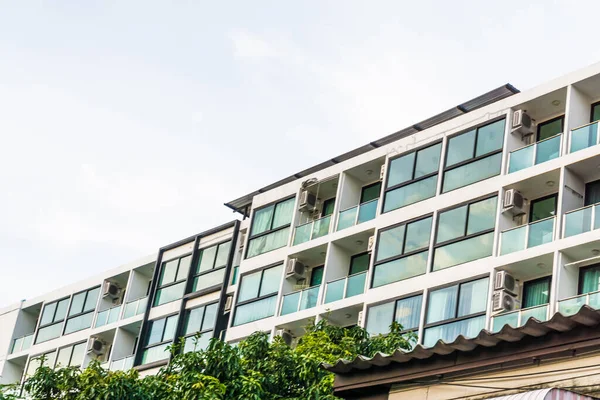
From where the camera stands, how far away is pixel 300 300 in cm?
3906

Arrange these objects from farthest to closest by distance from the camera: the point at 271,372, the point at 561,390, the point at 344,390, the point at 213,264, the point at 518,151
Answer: the point at 213,264 < the point at 518,151 < the point at 271,372 < the point at 344,390 < the point at 561,390

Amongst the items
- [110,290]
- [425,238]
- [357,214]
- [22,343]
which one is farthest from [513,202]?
[22,343]

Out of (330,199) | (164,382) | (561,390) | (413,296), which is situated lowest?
(561,390)

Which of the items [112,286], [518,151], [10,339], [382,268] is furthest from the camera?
[10,339]

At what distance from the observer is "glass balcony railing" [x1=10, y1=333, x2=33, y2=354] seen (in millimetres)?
55419

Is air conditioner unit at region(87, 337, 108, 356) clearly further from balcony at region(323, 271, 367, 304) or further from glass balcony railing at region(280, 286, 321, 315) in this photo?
balcony at region(323, 271, 367, 304)

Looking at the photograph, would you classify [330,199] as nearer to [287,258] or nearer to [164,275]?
[287,258]

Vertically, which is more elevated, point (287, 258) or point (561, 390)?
point (287, 258)

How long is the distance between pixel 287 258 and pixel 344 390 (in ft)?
71.3

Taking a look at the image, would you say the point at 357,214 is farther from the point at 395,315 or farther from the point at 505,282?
the point at 505,282

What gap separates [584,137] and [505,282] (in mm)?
4811

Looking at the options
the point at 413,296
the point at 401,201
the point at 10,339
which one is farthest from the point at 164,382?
the point at 10,339

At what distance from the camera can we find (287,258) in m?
40.6

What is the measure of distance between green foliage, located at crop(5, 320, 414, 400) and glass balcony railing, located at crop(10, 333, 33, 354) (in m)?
27.3
